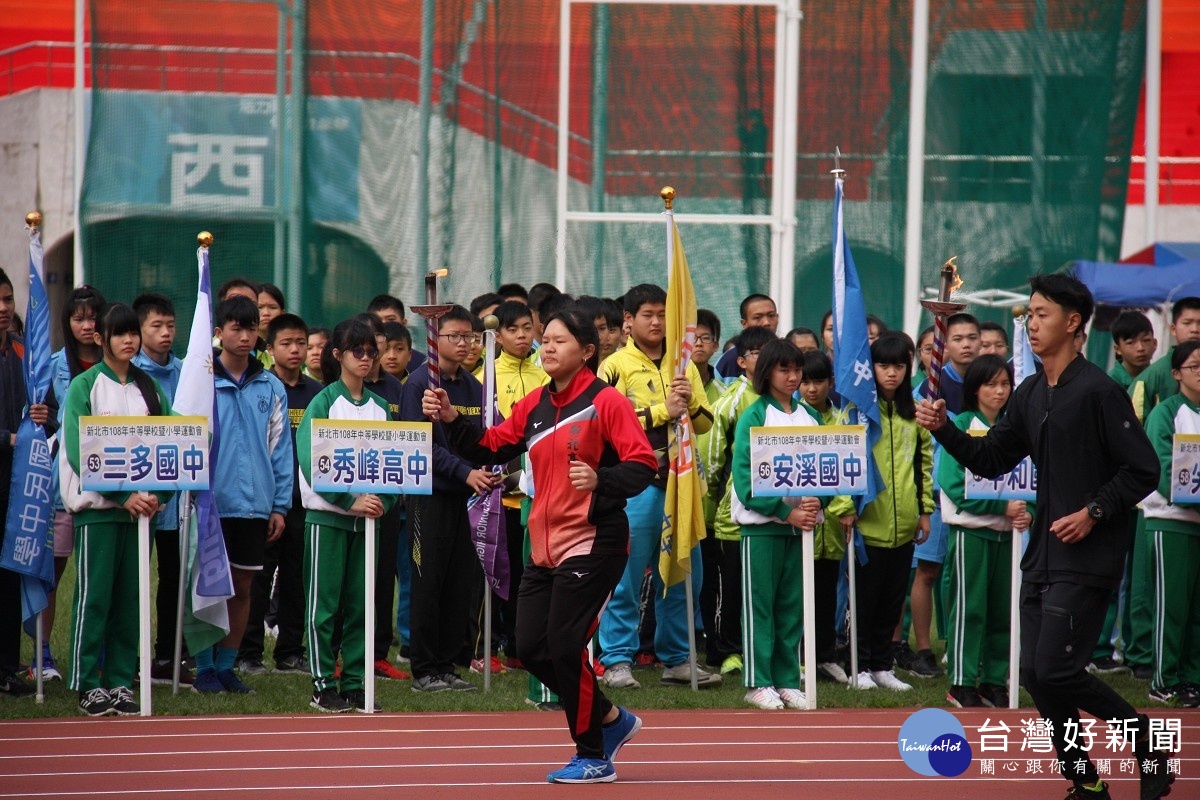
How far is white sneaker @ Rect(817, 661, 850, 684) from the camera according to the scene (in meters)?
9.58

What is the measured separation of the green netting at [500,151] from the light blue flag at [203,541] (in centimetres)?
548

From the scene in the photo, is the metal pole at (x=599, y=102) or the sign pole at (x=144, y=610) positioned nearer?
the sign pole at (x=144, y=610)

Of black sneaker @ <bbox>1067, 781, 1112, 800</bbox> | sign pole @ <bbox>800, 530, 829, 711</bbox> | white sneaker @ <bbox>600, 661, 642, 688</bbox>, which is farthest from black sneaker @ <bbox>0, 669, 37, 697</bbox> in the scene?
black sneaker @ <bbox>1067, 781, 1112, 800</bbox>

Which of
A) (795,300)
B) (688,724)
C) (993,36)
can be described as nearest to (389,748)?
(688,724)

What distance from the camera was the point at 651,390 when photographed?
9.11 metres

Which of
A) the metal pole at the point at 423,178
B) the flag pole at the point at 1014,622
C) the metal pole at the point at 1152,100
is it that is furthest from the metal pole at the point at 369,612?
the metal pole at the point at 1152,100

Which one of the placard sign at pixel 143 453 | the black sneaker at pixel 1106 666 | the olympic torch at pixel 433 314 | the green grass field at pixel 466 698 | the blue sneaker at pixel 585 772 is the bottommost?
the black sneaker at pixel 1106 666

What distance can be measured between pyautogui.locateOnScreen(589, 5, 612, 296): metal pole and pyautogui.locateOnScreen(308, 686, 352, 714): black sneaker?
669cm

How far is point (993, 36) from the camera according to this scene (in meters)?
15.0

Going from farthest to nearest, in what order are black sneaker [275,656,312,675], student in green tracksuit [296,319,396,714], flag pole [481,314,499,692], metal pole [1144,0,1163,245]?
metal pole [1144,0,1163,245] < black sneaker [275,656,312,675] < flag pole [481,314,499,692] < student in green tracksuit [296,319,396,714]

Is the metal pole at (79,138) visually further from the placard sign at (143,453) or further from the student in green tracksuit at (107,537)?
the placard sign at (143,453)

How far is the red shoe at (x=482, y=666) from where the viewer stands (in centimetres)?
975

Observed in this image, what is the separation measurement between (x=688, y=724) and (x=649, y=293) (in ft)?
8.49

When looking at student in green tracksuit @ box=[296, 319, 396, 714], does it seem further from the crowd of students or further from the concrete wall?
the concrete wall
